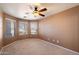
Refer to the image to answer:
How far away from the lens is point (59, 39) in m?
2.36

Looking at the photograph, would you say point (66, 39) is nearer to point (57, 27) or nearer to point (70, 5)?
point (57, 27)

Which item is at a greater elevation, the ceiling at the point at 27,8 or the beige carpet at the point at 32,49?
the ceiling at the point at 27,8

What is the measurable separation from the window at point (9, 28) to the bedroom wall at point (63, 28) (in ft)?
1.79

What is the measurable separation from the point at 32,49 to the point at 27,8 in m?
0.79

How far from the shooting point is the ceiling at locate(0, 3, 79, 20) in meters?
2.15

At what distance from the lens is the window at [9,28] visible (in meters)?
2.21

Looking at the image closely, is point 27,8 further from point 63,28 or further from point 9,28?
point 63,28

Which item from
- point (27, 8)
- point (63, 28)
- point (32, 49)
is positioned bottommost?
point (32, 49)

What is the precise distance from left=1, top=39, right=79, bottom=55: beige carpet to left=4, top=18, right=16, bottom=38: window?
19 cm

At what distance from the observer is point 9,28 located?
7.38 ft

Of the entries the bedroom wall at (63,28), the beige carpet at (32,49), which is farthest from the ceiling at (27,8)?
the beige carpet at (32,49)

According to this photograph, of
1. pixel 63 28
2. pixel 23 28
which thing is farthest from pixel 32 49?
pixel 63 28

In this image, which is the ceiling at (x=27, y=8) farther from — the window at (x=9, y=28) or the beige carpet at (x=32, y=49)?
the beige carpet at (x=32, y=49)

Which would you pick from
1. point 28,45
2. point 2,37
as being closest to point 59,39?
point 28,45
